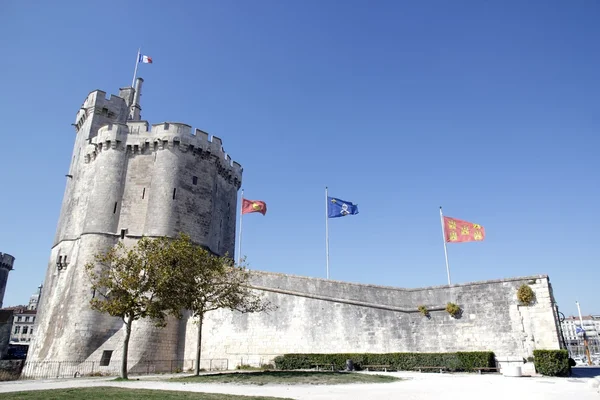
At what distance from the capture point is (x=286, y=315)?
81.1 ft

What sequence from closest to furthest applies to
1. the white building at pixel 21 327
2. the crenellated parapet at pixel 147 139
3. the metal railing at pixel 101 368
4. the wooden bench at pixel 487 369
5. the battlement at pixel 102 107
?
the wooden bench at pixel 487 369, the metal railing at pixel 101 368, the crenellated parapet at pixel 147 139, the battlement at pixel 102 107, the white building at pixel 21 327

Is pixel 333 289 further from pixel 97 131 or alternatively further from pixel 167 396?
pixel 97 131

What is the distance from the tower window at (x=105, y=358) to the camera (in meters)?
24.7

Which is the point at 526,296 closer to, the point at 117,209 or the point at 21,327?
the point at 117,209

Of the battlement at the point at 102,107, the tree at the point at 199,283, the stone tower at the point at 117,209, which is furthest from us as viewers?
the battlement at the point at 102,107

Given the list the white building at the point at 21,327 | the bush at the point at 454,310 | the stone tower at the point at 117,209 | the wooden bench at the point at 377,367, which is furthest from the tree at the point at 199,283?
the white building at the point at 21,327

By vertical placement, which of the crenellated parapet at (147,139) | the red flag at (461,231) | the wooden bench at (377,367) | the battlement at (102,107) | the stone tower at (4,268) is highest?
the battlement at (102,107)


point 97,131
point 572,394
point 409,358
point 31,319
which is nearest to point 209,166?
point 97,131

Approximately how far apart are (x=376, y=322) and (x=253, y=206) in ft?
45.4

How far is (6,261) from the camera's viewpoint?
172 feet

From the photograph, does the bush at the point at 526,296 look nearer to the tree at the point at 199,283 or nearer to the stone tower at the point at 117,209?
the tree at the point at 199,283

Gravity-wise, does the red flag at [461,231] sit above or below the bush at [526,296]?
above

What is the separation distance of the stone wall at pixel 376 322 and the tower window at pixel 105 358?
4.60m

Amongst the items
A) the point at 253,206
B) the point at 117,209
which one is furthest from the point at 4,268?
the point at 253,206
